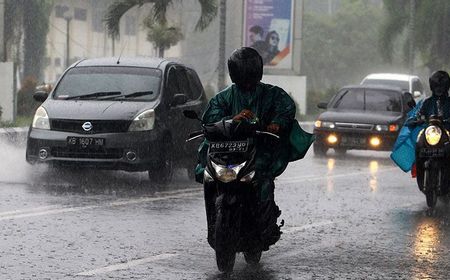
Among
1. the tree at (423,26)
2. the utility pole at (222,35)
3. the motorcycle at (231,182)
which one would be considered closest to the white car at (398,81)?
the utility pole at (222,35)

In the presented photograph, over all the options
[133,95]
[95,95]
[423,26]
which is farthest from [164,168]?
[423,26]

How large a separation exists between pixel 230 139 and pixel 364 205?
6520 mm

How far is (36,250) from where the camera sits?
34.7ft

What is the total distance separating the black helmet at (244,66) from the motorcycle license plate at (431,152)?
19.6ft

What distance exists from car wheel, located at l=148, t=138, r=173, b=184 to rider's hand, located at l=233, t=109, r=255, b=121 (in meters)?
7.94

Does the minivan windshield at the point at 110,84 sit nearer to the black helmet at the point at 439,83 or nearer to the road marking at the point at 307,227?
the black helmet at the point at 439,83

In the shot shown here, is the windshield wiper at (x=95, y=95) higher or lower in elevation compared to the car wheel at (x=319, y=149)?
higher

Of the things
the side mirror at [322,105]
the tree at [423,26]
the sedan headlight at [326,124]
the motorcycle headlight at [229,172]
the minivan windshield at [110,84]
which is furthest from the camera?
the tree at [423,26]

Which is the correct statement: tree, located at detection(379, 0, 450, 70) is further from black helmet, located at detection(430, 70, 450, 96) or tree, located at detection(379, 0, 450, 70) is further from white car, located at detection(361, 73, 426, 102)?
black helmet, located at detection(430, 70, 450, 96)

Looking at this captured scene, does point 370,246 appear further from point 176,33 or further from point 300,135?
point 176,33

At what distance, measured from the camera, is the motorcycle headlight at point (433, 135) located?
15453 millimetres

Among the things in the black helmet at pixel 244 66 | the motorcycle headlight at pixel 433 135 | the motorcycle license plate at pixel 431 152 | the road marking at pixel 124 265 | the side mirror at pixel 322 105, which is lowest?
the side mirror at pixel 322 105

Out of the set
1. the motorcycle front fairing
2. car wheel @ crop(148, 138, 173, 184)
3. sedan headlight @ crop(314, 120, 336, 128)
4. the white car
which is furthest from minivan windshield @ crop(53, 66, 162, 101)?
the white car

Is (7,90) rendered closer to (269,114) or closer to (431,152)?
(431,152)
